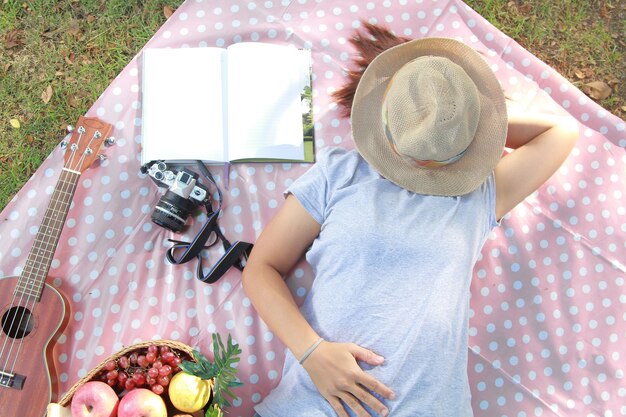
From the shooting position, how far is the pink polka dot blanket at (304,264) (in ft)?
6.90

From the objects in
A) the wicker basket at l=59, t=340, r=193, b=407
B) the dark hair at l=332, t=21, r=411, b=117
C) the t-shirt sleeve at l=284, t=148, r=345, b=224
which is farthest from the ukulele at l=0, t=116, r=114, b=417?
the dark hair at l=332, t=21, r=411, b=117

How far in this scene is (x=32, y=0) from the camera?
8.07ft

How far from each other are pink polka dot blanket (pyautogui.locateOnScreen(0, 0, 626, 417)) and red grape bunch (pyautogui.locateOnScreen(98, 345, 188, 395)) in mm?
189

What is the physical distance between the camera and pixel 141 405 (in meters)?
1.76

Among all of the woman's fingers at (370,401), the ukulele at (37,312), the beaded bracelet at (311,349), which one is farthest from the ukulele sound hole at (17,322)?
the woman's fingers at (370,401)

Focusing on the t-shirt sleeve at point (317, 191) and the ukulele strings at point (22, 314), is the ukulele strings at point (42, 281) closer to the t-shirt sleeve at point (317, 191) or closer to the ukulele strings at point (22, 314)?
the ukulele strings at point (22, 314)

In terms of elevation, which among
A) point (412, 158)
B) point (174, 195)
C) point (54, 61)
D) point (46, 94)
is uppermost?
point (412, 158)

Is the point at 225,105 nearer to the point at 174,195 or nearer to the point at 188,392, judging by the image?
the point at 174,195

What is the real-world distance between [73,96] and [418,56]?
4.86 feet

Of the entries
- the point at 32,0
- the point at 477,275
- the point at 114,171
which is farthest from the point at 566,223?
the point at 32,0

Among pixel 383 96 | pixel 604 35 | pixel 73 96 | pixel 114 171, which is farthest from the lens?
pixel 604 35

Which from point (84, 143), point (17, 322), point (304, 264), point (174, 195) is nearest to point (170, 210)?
point (174, 195)

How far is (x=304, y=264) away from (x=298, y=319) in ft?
1.21

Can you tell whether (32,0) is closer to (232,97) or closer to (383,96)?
(232,97)
